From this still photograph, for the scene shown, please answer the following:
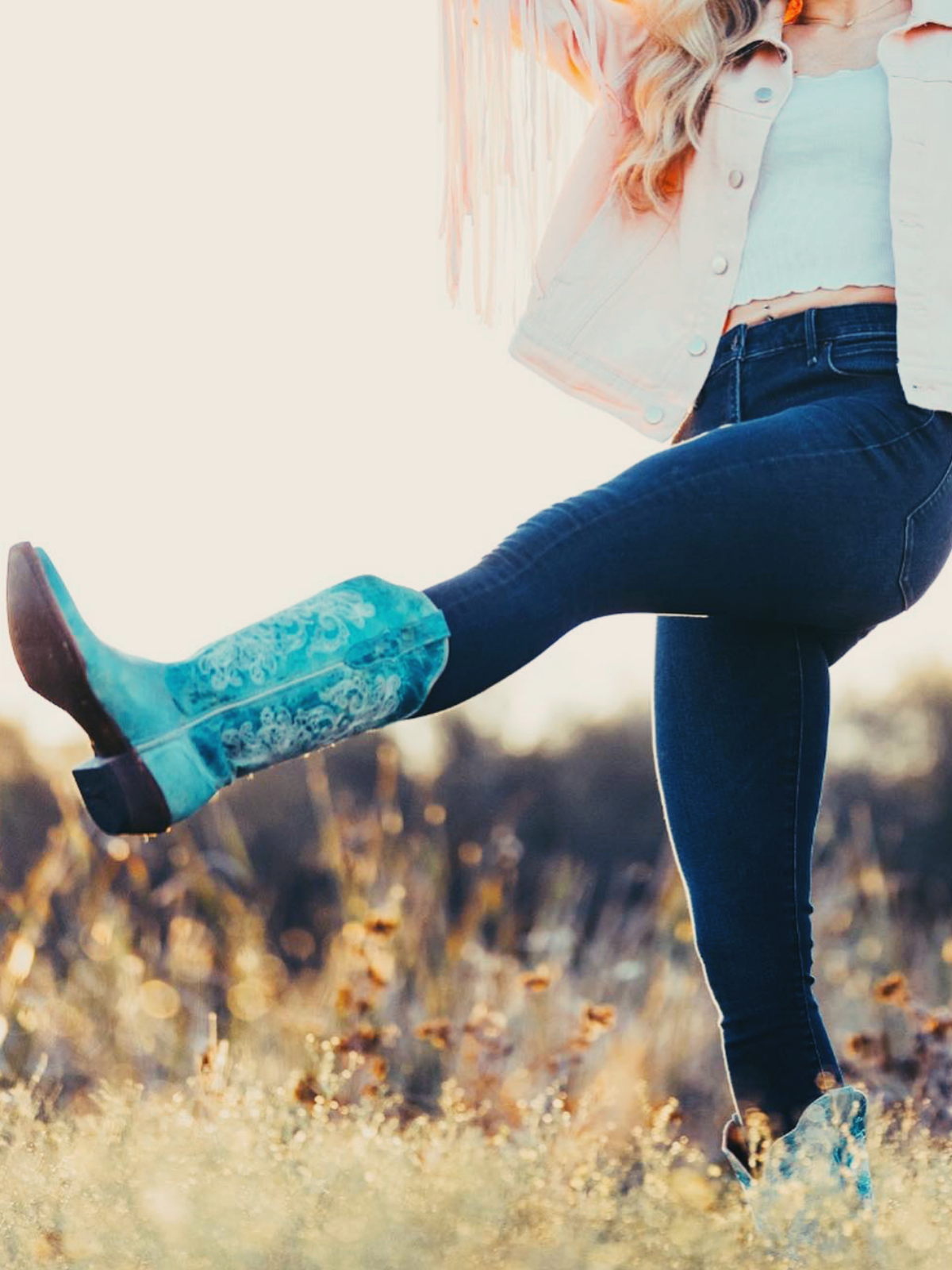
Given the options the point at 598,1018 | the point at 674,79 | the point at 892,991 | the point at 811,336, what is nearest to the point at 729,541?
the point at 811,336

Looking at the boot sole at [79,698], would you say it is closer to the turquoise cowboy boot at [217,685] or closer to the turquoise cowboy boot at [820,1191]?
the turquoise cowboy boot at [217,685]

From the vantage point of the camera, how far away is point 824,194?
79.2 inches

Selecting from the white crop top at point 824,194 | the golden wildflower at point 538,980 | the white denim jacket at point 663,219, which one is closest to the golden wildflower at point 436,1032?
the golden wildflower at point 538,980

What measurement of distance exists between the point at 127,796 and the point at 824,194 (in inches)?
48.1

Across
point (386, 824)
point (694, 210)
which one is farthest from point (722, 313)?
point (386, 824)

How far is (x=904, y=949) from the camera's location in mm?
5785

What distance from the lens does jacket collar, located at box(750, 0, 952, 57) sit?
1.96 m

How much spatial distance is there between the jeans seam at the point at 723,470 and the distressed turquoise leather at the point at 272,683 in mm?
97

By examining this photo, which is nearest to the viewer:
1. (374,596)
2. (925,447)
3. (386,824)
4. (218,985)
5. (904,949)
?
(374,596)

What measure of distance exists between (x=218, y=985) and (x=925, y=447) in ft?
11.0

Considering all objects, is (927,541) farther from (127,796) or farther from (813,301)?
(127,796)

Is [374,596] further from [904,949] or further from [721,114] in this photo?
[904,949]

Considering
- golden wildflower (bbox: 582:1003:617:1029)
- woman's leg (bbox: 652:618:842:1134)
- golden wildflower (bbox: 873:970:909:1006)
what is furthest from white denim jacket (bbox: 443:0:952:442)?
golden wildflower (bbox: 873:970:909:1006)

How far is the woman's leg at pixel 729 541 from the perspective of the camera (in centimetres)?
156
